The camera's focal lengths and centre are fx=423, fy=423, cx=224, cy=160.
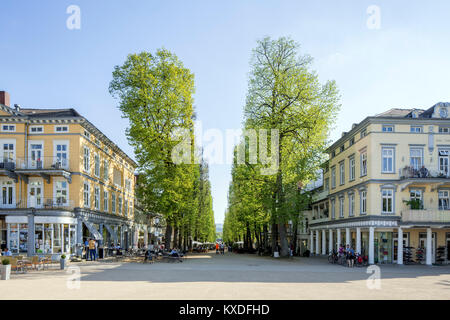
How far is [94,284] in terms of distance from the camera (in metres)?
17.3

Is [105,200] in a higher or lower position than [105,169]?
lower

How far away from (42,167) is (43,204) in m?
3.08

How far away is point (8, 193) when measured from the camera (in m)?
35.7

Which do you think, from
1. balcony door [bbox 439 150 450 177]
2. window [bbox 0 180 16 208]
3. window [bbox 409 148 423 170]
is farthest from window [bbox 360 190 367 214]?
window [bbox 0 180 16 208]

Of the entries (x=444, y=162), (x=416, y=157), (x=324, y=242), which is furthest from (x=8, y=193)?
(x=444, y=162)

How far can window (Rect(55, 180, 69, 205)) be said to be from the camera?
3569 cm

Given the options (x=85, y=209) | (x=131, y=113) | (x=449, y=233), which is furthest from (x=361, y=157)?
(x=85, y=209)

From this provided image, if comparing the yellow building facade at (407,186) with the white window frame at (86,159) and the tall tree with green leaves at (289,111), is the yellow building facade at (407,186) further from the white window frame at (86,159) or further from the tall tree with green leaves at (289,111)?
the white window frame at (86,159)

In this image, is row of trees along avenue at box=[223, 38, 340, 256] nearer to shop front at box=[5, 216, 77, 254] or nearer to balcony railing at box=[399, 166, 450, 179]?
balcony railing at box=[399, 166, 450, 179]

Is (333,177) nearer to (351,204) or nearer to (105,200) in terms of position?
(351,204)

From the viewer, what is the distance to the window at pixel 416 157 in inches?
1375

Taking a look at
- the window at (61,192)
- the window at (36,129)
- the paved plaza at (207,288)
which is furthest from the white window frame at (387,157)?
the window at (36,129)

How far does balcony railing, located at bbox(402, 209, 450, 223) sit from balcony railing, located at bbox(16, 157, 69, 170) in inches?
1127
